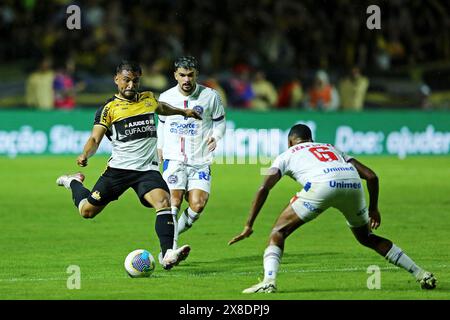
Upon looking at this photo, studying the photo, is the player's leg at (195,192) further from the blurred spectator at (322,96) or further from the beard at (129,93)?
the blurred spectator at (322,96)

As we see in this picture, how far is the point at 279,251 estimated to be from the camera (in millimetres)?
10008

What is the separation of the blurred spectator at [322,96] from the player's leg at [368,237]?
19.4 metres

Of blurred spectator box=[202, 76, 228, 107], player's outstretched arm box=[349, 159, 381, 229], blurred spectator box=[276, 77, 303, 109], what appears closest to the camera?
player's outstretched arm box=[349, 159, 381, 229]

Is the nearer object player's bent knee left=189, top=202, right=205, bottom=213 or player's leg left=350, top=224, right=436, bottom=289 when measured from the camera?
player's leg left=350, top=224, right=436, bottom=289

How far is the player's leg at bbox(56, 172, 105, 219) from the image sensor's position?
12266 millimetres

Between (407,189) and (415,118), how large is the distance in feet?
22.9

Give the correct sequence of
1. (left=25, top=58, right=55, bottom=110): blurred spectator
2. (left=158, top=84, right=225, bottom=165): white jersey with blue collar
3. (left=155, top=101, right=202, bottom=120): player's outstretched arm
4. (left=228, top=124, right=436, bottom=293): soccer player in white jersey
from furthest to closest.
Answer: (left=25, top=58, right=55, bottom=110): blurred spectator < (left=158, top=84, right=225, bottom=165): white jersey with blue collar < (left=155, top=101, right=202, bottom=120): player's outstretched arm < (left=228, top=124, right=436, bottom=293): soccer player in white jersey

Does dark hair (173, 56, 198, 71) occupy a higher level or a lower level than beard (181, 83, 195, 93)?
higher

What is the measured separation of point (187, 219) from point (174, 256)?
2.05m

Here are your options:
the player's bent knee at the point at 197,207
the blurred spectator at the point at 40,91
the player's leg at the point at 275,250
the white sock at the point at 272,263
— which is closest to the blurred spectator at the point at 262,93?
the blurred spectator at the point at 40,91

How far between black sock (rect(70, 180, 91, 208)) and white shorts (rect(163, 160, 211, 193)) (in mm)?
1152

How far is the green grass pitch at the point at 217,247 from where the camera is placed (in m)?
10.6

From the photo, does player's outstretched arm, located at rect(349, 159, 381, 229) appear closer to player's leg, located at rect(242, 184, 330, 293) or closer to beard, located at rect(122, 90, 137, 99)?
player's leg, located at rect(242, 184, 330, 293)

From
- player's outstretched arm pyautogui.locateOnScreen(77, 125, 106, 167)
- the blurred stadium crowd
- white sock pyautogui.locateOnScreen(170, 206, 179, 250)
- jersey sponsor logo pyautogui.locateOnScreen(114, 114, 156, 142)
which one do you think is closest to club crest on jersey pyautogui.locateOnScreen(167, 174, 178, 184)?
white sock pyautogui.locateOnScreen(170, 206, 179, 250)
